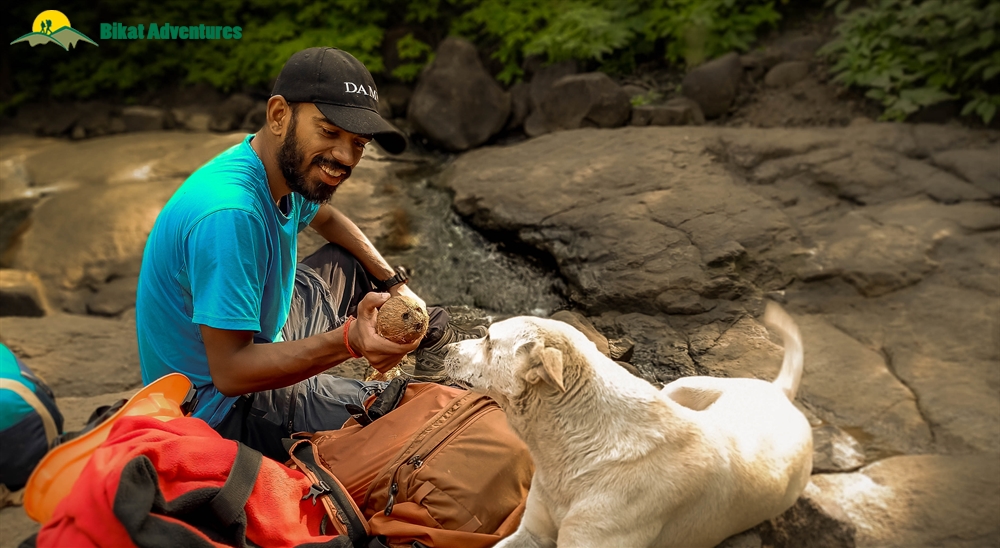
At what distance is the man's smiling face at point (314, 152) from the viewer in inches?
124

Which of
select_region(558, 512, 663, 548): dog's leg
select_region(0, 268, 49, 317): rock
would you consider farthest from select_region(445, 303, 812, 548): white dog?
select_region(0, 268, 49, 317): rock

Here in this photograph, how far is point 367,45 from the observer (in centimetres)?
1105

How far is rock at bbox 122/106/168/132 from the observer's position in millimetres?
11484

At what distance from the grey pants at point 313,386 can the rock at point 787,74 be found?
7.06 metres

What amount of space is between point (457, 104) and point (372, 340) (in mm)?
7375

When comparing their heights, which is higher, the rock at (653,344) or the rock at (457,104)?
the rock at (457,104)

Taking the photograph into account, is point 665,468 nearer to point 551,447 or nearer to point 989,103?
point 551,447

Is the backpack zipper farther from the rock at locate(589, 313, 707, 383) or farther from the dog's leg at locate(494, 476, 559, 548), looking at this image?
the rock at locate(589, 313, 707, 383)

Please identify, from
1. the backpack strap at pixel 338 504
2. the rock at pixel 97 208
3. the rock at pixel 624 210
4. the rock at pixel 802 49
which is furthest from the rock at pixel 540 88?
the backpack strap at pixel 338 504

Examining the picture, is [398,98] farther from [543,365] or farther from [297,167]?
[543,365]

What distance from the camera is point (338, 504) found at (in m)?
2.84

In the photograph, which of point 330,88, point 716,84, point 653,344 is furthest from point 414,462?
point 716,84

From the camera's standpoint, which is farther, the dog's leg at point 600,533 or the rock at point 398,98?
the rock at point 398,98

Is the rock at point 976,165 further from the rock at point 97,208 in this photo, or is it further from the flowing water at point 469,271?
the rock at point 97,208
